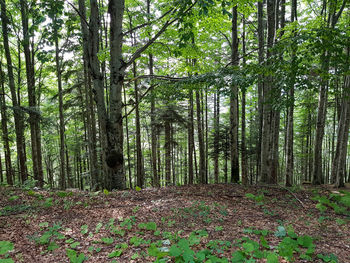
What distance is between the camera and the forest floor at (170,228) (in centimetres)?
273

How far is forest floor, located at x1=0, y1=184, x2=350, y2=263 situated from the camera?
2727 mm

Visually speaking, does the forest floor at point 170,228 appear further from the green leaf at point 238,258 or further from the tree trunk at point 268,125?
the tree trunk at point 268,125

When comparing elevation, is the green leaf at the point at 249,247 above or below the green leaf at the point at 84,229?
above

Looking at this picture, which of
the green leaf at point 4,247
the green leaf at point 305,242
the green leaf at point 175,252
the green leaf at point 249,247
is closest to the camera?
the green leaf at point 175,252

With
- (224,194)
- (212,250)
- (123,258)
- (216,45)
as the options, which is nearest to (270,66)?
(224,194)

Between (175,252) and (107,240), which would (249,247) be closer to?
(175,252)

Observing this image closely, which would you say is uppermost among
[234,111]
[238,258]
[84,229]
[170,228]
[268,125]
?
[234,111]

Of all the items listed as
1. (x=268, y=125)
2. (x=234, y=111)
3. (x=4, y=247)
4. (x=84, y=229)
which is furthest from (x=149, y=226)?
(x=268, y=125)

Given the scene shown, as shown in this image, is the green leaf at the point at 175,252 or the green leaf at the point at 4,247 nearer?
the green leaf at the point at 175,252

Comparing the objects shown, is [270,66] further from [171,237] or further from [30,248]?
[30,248]

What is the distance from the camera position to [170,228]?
3635mm

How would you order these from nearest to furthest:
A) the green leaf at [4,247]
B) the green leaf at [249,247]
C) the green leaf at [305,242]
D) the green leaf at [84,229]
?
the green leaf at [4,247] → the green leaf at [249,247] → the green leaf at [305,242] → the green leaf at [84,229]

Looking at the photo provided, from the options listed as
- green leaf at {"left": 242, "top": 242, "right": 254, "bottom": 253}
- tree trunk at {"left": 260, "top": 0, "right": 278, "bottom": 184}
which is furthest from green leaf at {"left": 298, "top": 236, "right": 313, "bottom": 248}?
tree trunk at {"left": 260, "top": 0, "right": 278, "bottom": 184}

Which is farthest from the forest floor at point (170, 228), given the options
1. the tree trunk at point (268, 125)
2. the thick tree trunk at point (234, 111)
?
the tree trunk at point (268, 125)
